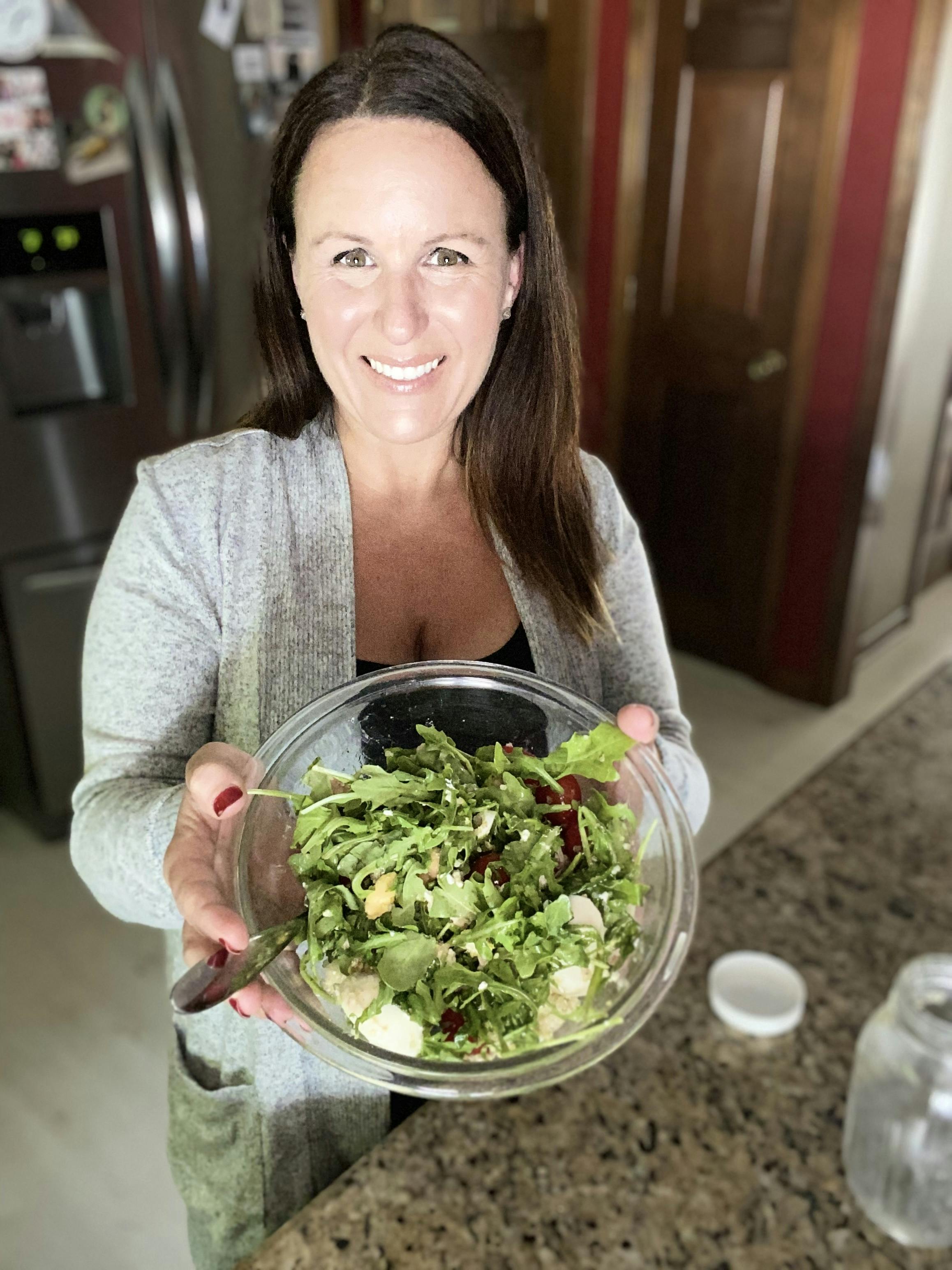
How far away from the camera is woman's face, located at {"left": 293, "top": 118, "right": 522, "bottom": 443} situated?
0.59m

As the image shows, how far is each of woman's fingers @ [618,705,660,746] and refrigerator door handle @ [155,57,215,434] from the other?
1796 mm

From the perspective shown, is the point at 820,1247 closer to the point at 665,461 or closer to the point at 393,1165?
the point at 393,1165

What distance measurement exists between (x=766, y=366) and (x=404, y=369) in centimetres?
236

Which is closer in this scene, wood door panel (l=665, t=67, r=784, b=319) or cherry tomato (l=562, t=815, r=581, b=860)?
cherry tomato (l=562, t=815, r=581, b=860)

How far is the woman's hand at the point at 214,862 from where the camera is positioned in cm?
52

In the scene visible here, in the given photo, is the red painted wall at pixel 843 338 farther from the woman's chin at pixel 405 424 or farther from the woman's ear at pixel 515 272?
the woman's chin at pixel 405 424

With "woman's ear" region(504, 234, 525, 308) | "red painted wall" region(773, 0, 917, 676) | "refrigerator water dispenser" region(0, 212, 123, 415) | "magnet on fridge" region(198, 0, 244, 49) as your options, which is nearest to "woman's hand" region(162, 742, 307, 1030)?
"woman's ear" region(504, 234, 525, 308)

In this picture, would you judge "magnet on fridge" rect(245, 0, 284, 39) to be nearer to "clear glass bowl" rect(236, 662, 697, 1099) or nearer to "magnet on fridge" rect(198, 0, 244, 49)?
"magnet on fridge" rect(198, 0, 244, 49)

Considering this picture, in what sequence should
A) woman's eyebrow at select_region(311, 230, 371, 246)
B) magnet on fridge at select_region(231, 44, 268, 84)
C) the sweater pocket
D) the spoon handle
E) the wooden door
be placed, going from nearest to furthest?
the spoon handle, woman's eyebrow at select_region(311, 230, 371, 246), the sweater pocket, magnet on fridge at select_region(231, 44, 268, 84), the wooden door

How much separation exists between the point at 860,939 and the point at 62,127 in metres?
1.92

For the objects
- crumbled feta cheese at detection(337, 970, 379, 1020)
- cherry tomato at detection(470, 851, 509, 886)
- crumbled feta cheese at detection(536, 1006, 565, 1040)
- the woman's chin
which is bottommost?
crumbled feta cheese at detection(536, 1006, 565, 1040)

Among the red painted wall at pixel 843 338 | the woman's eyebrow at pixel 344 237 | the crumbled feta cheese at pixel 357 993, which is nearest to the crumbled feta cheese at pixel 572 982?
the crumbled feta cheese at pixel 357 993

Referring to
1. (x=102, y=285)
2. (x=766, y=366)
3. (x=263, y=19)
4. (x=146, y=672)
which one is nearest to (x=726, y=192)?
(x=766, y=366)

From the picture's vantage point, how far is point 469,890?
574 millimetres
